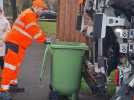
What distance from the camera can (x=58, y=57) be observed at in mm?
7965

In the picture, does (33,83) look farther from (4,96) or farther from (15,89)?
(4,96)

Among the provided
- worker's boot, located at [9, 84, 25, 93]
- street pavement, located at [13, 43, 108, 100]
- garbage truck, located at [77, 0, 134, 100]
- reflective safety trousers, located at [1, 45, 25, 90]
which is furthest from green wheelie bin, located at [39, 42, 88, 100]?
worker's boot, located at [9, 84, 25, 93]

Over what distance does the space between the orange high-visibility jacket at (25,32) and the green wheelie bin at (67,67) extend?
505mm

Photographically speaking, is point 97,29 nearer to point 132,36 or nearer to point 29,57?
point 132,36

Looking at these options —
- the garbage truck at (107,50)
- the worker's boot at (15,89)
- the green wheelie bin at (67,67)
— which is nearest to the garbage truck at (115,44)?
the garbage truck at (107,50)

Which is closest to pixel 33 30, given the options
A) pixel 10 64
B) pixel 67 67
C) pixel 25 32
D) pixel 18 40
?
pixel 25 32

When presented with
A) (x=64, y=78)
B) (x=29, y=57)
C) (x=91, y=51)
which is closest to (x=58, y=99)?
(x=64, y=78)

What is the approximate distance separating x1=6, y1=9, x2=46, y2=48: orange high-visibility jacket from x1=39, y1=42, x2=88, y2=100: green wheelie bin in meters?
0.51

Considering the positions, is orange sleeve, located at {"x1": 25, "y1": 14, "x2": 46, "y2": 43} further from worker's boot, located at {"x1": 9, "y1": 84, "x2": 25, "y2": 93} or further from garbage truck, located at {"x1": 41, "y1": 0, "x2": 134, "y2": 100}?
worker's boot, located at {"x1": 9, "y1": 84, "x2": 25, "y2": 93}

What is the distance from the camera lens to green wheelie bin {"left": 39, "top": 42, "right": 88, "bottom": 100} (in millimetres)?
7922

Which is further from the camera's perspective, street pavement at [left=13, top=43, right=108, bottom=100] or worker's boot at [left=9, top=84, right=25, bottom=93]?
worker's boot at [left=9, top=84, right=25, bottom=93]

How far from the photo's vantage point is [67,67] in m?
7.91

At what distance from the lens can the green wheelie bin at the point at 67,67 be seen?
7.92 m

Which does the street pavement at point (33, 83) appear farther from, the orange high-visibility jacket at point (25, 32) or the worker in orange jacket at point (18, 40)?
the orange high-visibility jacket at point (25, 32)
